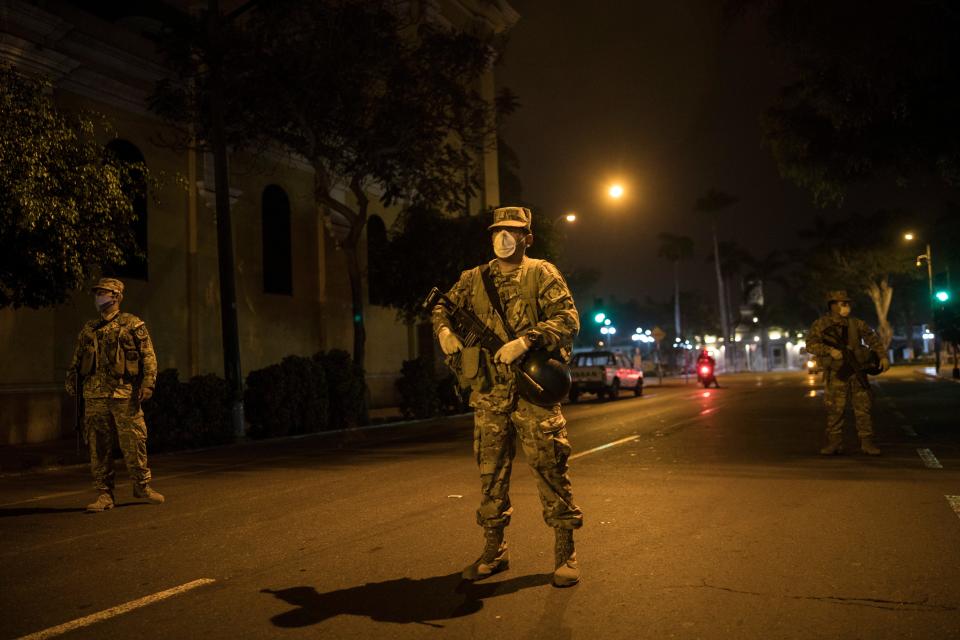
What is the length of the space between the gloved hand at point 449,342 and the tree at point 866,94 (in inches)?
516

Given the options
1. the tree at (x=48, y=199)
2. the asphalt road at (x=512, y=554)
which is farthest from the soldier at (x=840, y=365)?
the tree at (x=48, y=199)

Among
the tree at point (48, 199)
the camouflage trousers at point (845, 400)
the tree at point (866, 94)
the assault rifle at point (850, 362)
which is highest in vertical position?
the tree at point (866, 94)

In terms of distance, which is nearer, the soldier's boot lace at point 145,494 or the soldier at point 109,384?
the soldier at point 109,384

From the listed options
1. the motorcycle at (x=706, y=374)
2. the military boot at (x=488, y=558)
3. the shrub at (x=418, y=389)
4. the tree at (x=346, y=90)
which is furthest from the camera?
the motorcycle at (x=706, y=374)

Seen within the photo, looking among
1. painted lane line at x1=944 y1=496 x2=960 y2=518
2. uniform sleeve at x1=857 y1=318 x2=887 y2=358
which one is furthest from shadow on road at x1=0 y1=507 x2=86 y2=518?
uniform sleeve at x1=857 y1=318 x2=887 y2=358

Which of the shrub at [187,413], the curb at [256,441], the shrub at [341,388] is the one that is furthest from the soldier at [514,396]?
the shrub at [341,388]

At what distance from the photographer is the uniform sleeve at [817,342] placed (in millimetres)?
9500

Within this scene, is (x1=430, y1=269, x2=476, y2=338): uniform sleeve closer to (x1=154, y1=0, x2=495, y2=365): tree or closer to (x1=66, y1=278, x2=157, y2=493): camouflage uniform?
(x1=66, y1=278, x2=157, y2=493): camouflage uniform

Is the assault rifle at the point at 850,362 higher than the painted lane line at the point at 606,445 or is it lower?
higher

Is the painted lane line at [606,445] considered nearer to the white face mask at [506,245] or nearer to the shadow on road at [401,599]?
the shadow on road at [401,599]

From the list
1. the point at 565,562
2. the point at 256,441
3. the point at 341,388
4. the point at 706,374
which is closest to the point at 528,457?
the point at 565,562

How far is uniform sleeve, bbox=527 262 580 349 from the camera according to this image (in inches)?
179

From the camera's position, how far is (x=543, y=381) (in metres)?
4.46

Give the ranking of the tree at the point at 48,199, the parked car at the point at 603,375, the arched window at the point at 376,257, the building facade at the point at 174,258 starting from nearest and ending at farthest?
the tree at the point at 48,199, the building facade at the point at 174,258, the arched window at the point at 376,257, the parked car at the point at 603,375
